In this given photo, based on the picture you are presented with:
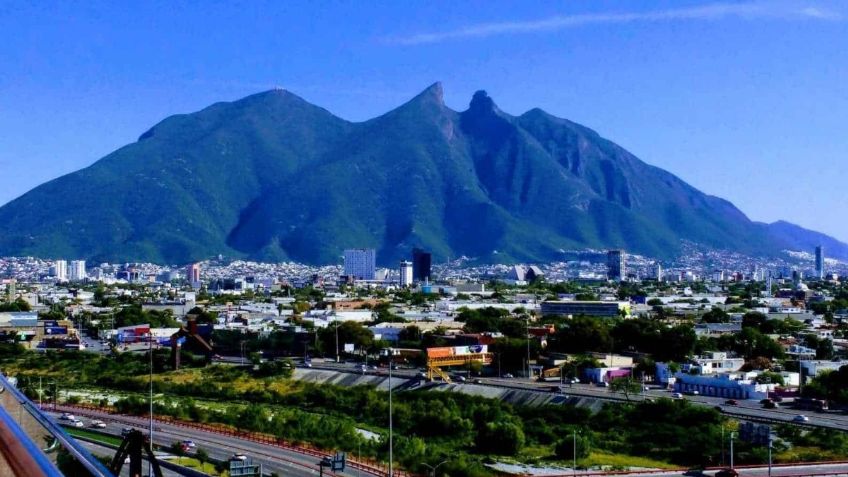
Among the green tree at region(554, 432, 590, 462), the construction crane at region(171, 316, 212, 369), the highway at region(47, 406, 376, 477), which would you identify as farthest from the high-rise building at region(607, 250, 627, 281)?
the green tree at region(554, 432, 590, 462)

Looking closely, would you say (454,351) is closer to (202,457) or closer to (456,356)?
(456,356)

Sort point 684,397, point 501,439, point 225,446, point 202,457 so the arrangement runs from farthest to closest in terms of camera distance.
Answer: point 684,397
point 501,439
point 225,446
point 202,457

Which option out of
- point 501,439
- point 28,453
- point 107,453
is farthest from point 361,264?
point 28,453

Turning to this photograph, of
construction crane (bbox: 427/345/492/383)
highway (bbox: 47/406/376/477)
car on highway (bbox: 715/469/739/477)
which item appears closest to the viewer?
car on highway (bbox: 715/469/739/477)

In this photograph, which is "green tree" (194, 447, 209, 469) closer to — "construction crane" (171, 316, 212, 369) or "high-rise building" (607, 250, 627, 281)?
"construction crane" (171, 316, 212, 369)

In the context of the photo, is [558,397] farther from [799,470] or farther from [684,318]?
[684,318]

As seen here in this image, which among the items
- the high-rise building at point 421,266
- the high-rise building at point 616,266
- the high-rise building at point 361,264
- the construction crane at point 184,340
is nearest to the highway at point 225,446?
the construction crane at point 184,340
